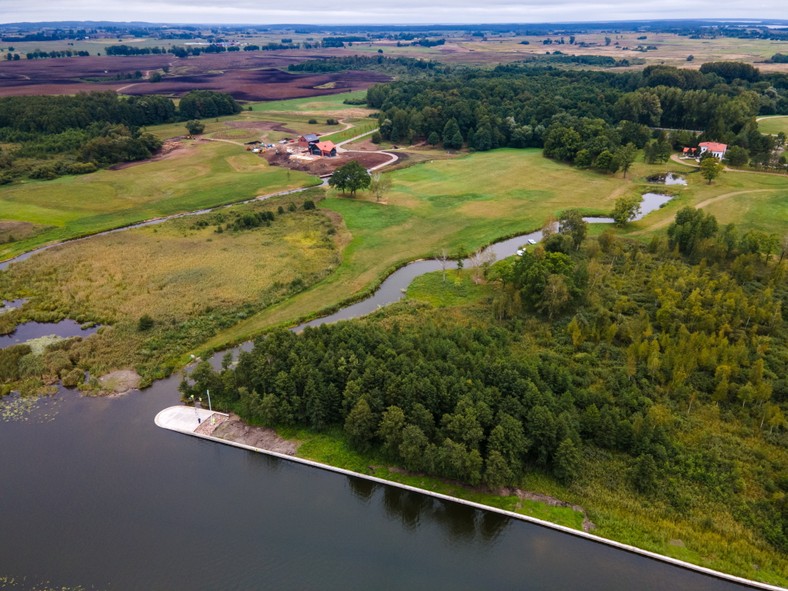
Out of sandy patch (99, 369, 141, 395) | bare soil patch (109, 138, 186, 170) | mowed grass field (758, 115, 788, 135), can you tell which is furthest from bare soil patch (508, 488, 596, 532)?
mowed grass field (758, 115, 788, 135)

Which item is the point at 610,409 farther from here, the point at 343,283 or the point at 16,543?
the point at 16,543

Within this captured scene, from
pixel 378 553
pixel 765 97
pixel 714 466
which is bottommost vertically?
pixel 378 553

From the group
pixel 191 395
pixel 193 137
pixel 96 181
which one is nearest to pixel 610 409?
pixel 191 395

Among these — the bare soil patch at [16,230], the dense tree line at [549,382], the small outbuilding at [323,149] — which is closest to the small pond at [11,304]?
the bare soil patch at [16,230]

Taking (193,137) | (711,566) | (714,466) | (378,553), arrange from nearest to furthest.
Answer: (711,566) < (378,553) < (714,466) < (193,137)

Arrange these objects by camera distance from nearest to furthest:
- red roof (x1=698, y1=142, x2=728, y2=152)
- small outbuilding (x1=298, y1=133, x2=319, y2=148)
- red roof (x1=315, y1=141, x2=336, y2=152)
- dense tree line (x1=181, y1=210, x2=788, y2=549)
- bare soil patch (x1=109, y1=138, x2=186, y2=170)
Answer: dense tree line (x1=181, y1=210, x2=788, y2=549)
red roof (x1=698, y1=142, x2=728, y2=152)
bare soil patch (x1=109, y1=138, x2=186, y2=170)
red roof (x1=315, y1=141, x2=336, y2=152)
small outbuilding (x1=298, y1=133, x2=319, y2=148)

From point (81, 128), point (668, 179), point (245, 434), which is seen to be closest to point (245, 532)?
point (245, 434)

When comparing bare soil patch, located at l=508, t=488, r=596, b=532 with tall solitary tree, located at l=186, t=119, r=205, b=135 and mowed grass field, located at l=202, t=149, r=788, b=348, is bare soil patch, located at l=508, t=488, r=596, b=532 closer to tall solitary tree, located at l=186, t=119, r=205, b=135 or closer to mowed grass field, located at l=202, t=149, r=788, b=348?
mowed grass field, located at l=202, t=149, r=788, b=348
